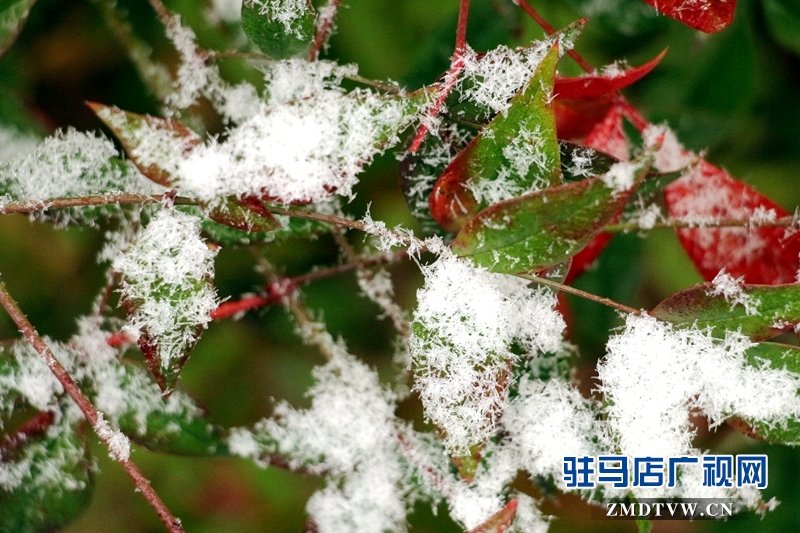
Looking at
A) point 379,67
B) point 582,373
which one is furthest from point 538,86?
point 582,373

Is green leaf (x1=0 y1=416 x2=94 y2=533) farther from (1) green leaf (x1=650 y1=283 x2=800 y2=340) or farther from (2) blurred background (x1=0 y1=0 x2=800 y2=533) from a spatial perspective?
(1) green leaf (x1=650 y1=283 x2=800 y2=340)

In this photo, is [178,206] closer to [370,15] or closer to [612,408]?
[612,408]

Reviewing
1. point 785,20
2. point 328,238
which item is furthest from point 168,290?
point 785,20

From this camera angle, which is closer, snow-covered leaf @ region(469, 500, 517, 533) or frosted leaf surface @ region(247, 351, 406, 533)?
snow-covered leaf @ region(469, 500, 517, 533)

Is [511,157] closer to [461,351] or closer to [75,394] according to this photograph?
[461,351]

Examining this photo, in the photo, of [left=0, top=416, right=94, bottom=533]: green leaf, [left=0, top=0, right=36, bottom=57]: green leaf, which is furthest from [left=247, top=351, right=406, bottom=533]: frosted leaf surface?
[left=0, top=0, right=36, bottom=57]: green leaf
